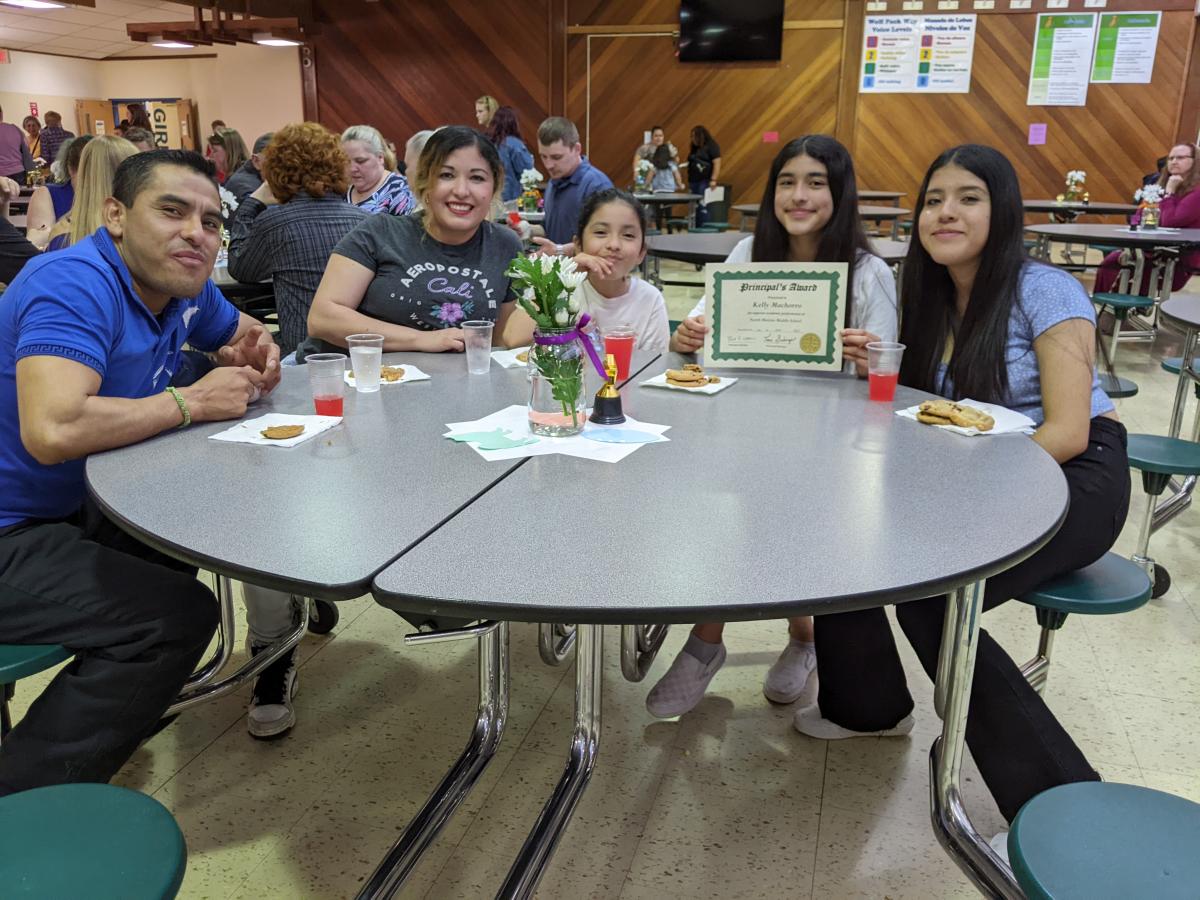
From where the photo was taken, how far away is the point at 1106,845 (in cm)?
108

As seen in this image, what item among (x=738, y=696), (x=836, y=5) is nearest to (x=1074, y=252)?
(x=836, y=5)

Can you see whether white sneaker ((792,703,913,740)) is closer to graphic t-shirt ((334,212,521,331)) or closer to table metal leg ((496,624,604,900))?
table metal leg ((496,624,604,900))

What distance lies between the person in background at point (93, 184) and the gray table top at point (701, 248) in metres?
2.29

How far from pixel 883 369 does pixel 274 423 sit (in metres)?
1.22

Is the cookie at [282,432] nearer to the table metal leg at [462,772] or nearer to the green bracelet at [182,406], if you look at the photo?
the green bracelet at [182,406]

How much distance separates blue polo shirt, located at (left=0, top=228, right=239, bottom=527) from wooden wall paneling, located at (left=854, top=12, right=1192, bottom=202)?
10.6m

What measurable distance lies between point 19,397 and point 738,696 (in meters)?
1.68

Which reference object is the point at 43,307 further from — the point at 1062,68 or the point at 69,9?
the point at 69,9

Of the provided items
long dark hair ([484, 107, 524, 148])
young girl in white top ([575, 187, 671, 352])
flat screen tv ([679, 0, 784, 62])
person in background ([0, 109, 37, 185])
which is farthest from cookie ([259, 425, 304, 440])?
flat screen tv ([679, 0, 784, 62])

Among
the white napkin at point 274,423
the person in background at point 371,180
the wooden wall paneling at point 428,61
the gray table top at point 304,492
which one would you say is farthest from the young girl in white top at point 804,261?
the wooden wall paneling at point 428,61

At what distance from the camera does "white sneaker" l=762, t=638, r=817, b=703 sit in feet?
7.47

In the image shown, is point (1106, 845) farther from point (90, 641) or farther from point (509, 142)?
point (509, 142)

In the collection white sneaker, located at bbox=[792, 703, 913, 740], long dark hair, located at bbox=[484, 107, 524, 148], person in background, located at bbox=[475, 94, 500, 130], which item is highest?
person in background, located at bbox=[475, 94, 500, 130]

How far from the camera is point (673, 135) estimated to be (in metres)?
11.6
